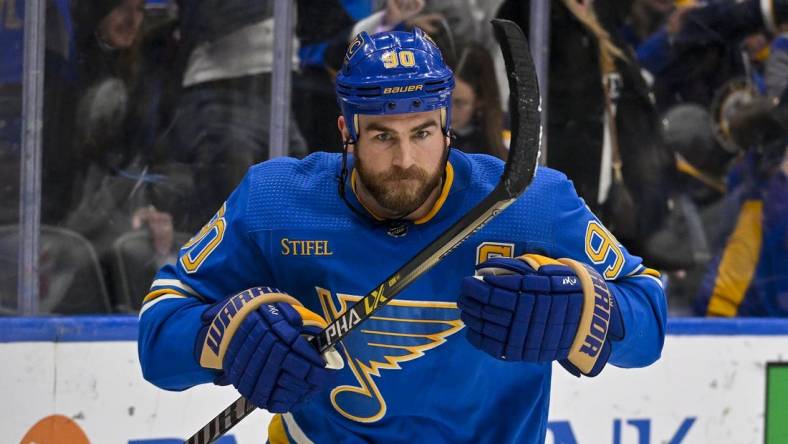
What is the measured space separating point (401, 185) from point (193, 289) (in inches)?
17.5

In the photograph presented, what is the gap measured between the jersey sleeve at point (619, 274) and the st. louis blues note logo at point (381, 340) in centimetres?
24

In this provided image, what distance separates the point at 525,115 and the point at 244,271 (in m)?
0.61

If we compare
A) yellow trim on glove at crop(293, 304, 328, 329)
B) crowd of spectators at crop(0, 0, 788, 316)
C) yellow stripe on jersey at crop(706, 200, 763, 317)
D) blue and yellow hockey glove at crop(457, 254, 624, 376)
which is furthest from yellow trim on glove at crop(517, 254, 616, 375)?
yellow stripe on jersey at crop(706, 200, 763, 317)

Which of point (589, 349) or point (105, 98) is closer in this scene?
point (589, 349)

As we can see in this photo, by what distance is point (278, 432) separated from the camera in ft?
7.88

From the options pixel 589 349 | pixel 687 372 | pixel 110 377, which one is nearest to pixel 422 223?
pixel 589 349

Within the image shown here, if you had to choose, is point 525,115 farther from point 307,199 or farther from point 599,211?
point 599,211

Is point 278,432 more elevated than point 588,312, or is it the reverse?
point 588,312

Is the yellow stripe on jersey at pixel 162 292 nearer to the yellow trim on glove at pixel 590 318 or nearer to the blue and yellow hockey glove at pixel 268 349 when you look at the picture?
the blue and yellow hockey glove at pixel 268 349

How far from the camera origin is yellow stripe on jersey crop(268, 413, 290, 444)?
7.82ft

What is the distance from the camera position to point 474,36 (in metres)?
4.01

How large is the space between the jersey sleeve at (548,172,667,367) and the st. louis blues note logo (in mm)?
240

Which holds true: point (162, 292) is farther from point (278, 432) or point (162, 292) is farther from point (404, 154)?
point (404, 154)

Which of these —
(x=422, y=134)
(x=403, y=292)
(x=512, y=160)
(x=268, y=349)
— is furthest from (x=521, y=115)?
(x=268, y=349)
